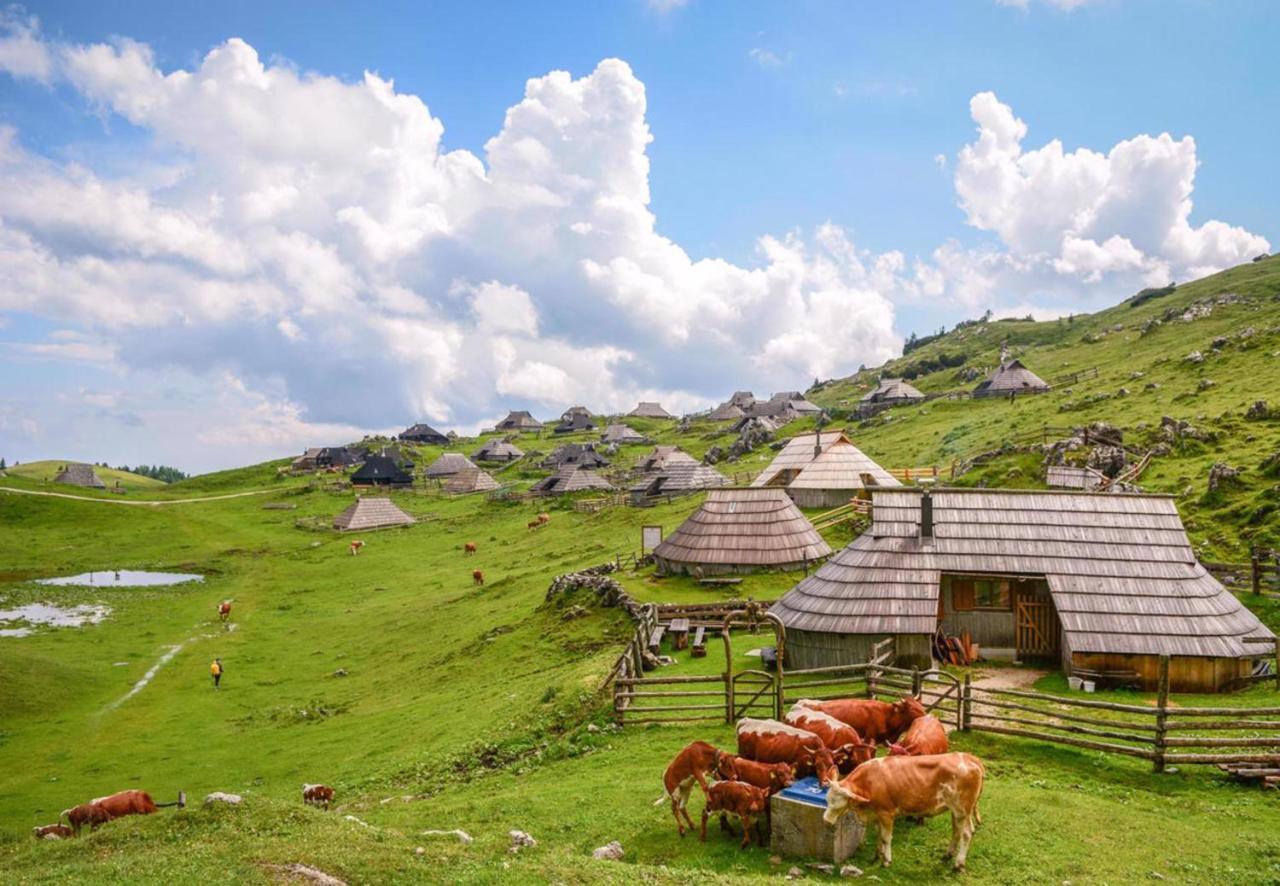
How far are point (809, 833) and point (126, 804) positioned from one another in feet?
51.7

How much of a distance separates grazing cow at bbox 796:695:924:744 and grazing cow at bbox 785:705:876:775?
322 millimetres

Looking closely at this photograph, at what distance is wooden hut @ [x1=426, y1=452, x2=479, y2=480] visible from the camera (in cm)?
11394

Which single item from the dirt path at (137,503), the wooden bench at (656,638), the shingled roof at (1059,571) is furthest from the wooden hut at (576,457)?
the shingled roof at (1059,571)

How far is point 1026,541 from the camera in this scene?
82.2ft

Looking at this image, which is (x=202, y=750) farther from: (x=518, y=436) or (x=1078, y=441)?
(x=518, y=436)

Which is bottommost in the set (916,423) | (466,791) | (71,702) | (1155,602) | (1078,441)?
(71,702)

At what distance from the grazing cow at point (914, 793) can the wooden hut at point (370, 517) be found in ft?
242

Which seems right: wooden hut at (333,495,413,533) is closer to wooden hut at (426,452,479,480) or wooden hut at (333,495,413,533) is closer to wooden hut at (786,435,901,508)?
wooden hut at (426,452,479,480)

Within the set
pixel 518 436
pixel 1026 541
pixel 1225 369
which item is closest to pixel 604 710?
pixel 1026 541

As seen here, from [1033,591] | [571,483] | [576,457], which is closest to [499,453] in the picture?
[576,457]

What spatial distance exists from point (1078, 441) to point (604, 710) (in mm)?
43370

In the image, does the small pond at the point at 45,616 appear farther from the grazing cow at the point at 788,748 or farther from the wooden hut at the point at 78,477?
the wooden hut at the point at 78,477

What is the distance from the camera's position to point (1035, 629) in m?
24.8

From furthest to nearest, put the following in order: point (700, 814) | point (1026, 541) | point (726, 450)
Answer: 1. point (726, 450)
2. point (1026, 541)
3. point (700, 814)
